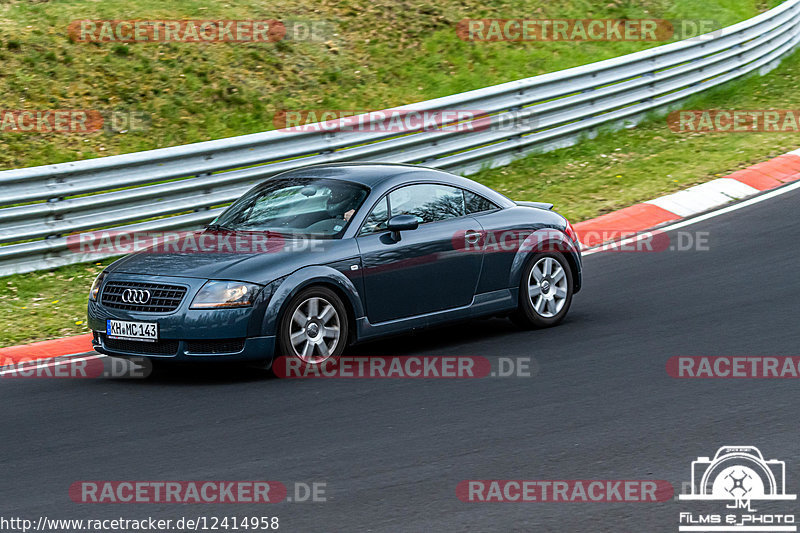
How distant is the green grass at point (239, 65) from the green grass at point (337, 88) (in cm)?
2

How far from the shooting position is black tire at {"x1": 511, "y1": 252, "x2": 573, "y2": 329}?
31.1 feet

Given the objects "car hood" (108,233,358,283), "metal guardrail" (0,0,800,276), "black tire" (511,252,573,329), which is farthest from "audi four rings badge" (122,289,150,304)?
"metal guardrail" (0,0,800,276)

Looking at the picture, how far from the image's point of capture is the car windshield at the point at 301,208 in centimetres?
864

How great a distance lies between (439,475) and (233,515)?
3.73 feet

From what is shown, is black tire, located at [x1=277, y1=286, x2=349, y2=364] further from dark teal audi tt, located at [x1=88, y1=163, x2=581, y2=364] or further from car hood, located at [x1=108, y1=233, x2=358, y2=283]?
car hood, located at [x1=108, y1=233, x2=358, y2=283]

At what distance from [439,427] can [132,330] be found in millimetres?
2513

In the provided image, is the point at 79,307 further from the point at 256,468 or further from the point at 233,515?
the point at 233,515

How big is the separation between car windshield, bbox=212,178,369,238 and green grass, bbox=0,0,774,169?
5.19 m

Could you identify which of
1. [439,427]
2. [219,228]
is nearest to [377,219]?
[219,228]

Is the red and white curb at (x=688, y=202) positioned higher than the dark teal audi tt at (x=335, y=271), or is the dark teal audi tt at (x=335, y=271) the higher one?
the red and white curb at (x=688, y=202)

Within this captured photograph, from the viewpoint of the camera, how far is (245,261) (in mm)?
8016

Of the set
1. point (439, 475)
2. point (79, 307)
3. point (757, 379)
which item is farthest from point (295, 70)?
point (439, 475)

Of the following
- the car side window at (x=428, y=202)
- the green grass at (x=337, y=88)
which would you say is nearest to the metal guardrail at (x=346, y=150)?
the green grass at (x=337, y=88)

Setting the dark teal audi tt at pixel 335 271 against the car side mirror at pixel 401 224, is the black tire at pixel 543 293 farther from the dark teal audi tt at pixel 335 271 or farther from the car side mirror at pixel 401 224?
the car side mirror at pixel 401 224
